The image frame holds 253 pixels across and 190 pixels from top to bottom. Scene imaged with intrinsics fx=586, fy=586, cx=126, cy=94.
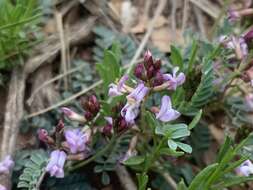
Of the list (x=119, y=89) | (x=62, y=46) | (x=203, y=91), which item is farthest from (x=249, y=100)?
(x=62, y=46)

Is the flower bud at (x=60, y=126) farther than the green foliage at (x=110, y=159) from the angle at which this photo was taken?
No

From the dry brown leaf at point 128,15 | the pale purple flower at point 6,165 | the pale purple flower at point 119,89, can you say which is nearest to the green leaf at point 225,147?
the pale purple flower at point 119,89

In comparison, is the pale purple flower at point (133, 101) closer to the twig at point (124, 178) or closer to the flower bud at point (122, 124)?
the flower bud at point (122, 124)

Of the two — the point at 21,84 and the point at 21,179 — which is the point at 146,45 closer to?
the point at 21,84

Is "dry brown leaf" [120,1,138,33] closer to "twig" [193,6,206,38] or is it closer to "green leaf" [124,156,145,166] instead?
"twig" [193,6,206,38]

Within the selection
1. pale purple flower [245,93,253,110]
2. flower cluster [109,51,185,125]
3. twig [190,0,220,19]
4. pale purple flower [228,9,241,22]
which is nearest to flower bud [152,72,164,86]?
flower cluster [109,51,185,125]

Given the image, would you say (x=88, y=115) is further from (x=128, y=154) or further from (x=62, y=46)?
(x=62, y=46)

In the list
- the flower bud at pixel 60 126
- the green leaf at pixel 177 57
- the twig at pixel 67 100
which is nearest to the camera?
the flower bud at pixel 60 126
